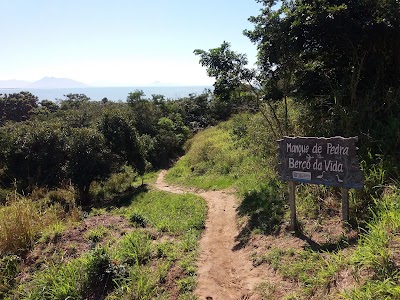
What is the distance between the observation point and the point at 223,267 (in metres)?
5.68

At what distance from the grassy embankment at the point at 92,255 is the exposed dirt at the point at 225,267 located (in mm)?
219

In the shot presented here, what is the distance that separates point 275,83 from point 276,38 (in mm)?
1574

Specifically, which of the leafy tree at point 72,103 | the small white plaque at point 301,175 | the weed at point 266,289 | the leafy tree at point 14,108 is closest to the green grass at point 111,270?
the weed at point 266,289

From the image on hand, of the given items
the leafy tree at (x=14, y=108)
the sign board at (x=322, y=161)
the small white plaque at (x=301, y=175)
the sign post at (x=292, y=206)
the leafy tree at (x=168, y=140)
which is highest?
the leafy tree at (x=14, y=108)

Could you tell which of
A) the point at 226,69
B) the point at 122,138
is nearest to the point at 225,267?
the point at 226,69

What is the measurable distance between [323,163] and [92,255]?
13.4ft

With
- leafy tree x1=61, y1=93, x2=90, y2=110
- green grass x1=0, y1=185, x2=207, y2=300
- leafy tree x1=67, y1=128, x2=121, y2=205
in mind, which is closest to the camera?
green grass x1=0, y1=185, x2=207, y2=300

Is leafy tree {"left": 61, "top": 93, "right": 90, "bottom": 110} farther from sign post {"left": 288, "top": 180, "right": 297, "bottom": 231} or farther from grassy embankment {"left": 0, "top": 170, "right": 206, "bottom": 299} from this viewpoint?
sign post {"left": 288, "top": 180, "right": 297, "bottom": 231}

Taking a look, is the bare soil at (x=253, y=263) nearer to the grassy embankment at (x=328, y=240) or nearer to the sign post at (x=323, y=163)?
the grassy embankment at (x=328, y=240)

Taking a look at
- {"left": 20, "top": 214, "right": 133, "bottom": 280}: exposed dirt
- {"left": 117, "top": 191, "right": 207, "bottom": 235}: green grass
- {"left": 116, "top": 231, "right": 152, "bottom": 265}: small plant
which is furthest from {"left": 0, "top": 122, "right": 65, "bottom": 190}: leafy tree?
{"left": 116, "top": 231, "right": 152, "bottom": 265}: small plant

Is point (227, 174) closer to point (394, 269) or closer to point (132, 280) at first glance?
point (132, 280)

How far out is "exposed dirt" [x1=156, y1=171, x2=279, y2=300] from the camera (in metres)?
4.75

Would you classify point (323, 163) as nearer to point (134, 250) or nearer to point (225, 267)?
point (225, 267)

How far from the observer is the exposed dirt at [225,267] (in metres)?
4.75
